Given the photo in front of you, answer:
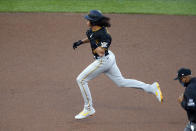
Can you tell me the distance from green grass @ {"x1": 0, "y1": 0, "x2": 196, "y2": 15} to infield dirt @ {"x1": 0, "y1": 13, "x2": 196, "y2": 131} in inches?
17.8

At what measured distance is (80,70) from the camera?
8.47m

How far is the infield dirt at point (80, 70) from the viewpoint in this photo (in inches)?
261

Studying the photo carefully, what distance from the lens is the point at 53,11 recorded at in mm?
11875

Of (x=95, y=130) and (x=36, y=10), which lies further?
(x=36, y=10)

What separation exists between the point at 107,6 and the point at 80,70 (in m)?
4.42

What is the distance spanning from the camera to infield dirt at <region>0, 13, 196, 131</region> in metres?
6.62

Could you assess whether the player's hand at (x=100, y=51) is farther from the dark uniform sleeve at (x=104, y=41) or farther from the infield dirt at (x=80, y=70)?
the infield dirt at (x=80, y=70)

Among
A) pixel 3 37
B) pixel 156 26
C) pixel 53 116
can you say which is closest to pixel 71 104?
pixel 53 116

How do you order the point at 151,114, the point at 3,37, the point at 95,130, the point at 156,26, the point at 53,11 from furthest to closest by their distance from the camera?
1. the point at 53,11
2. the point at 156,26
3. the point at 3,37
4. the point at 151,114
5. the point at 95,130

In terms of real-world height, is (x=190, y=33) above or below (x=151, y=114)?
above

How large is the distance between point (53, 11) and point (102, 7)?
1611mm

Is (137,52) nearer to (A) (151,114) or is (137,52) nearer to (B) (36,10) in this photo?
(A) (151,114)

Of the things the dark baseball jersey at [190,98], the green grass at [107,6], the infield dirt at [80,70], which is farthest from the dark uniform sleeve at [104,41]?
the green grass at [107,6]

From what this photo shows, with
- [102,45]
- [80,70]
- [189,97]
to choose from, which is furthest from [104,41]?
[80,70]
